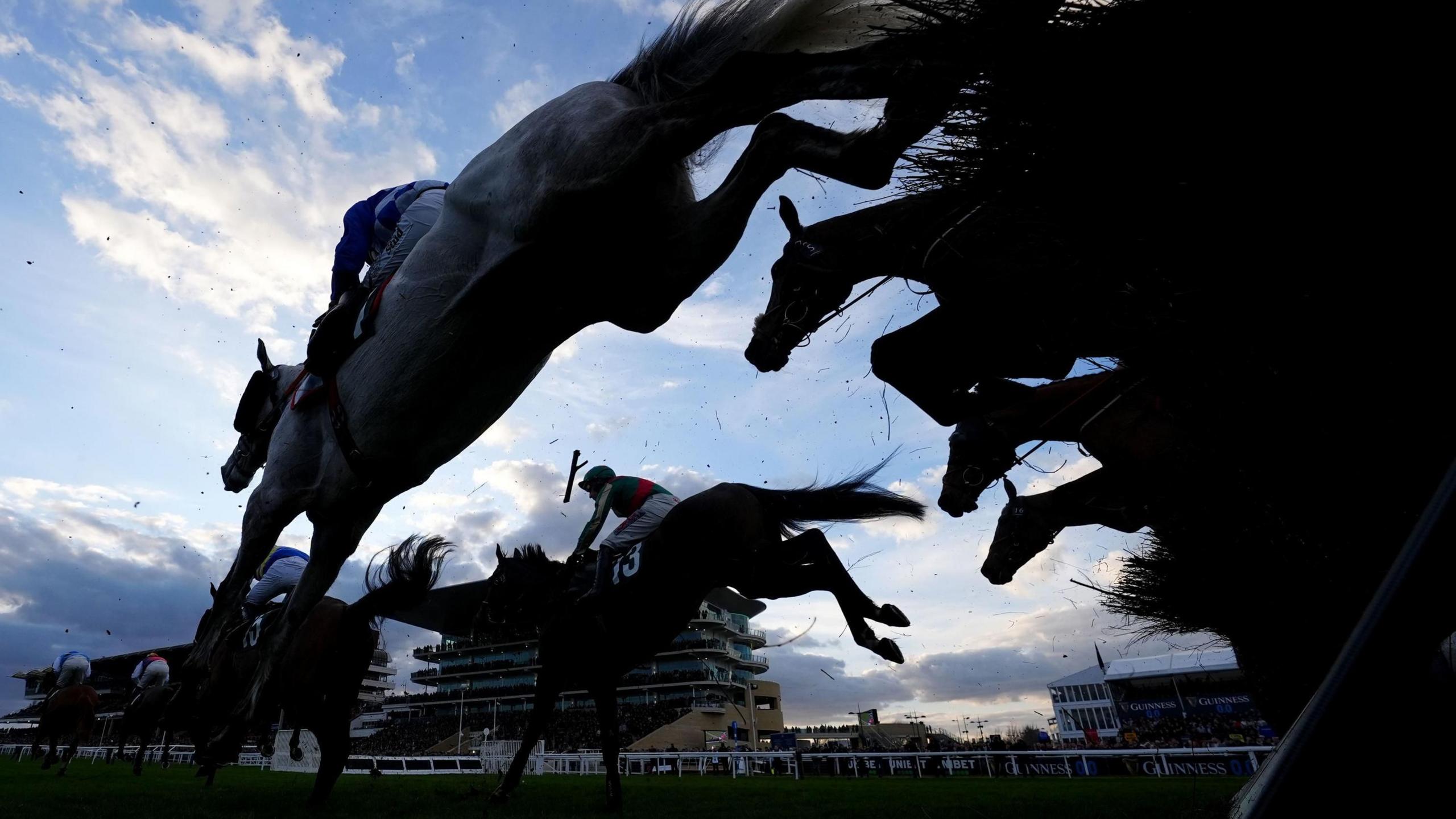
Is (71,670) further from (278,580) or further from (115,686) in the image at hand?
(115,686)

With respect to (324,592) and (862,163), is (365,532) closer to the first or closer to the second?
(324,592)

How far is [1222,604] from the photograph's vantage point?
2.46 m

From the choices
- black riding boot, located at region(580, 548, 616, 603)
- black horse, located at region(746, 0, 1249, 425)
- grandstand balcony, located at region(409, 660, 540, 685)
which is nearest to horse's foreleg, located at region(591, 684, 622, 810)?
black riding boot, located at region(580, 548, 616, 603)

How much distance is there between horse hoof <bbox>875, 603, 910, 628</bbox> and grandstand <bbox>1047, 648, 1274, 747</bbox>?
16.0 metres

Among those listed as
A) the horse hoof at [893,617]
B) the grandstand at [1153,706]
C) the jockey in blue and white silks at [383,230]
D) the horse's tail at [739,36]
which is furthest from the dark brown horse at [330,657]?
the grandstand at [1153,706]

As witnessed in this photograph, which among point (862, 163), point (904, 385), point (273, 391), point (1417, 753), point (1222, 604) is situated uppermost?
point (273, 391)

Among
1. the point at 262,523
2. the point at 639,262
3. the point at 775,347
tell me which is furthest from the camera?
the point at 262,523

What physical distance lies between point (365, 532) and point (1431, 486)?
171 inches

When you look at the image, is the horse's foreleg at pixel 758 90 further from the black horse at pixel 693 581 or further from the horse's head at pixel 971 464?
the black horse at pixel 693 581

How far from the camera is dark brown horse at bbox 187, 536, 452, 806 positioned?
15.6 ft

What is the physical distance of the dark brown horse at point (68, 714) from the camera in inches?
500

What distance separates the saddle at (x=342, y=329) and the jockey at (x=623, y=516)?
2.15 meters

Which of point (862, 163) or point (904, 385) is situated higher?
point (862, 163)

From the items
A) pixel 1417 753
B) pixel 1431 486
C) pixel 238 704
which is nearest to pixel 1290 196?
pixel 1431 486
